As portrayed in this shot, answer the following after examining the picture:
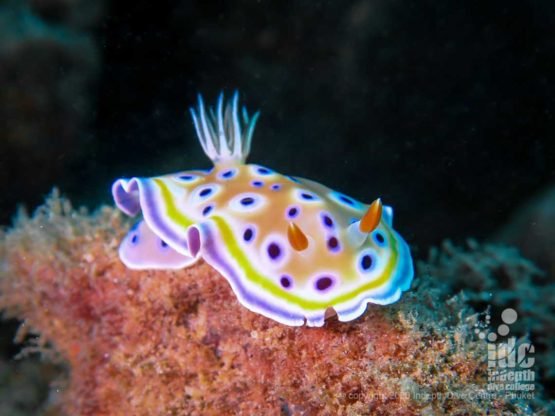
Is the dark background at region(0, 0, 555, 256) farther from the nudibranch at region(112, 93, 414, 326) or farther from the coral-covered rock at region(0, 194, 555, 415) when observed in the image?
the nudibranch at region(112, 93, 414, 326)

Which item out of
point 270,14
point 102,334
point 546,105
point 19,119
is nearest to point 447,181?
point 546,105

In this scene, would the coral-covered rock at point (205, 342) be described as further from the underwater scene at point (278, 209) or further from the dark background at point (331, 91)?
the dark background at point (331, 91)

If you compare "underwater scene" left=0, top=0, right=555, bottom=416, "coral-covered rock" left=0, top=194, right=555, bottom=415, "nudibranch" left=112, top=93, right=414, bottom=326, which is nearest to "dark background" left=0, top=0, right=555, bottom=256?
"underwater scene" left=0, top=0, right=555, bottom=416

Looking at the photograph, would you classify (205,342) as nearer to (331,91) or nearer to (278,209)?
(278,209)

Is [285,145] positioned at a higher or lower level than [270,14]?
lower

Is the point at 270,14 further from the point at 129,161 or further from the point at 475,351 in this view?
the point at 475,351

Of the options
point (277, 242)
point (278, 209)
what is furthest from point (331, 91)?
point (277, 242)
